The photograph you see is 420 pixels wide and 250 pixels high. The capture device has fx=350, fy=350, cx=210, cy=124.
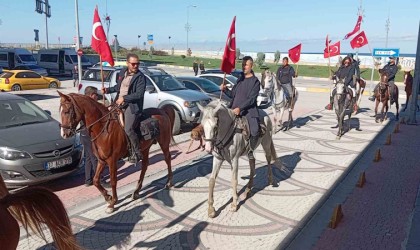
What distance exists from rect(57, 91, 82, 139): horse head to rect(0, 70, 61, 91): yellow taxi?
868 inches

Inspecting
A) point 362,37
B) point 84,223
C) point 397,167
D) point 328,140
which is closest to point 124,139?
point 84,223

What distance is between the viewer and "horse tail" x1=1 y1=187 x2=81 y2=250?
2840 mm

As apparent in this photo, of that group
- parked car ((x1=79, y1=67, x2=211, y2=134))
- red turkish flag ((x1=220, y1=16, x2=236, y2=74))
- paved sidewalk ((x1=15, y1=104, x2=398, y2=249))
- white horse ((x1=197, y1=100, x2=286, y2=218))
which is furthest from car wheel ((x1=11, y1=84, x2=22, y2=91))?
white horse ((x1=197, y1=100, x2=286, y2=218))

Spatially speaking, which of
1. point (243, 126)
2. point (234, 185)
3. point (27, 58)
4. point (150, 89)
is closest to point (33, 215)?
point (234, 185)

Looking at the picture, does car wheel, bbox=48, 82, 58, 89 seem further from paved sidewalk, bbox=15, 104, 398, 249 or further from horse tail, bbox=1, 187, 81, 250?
horse tail, bbox=1, 187, 81, 250

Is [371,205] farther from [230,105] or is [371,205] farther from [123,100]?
[123,100]

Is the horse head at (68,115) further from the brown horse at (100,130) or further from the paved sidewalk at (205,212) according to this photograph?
the paved sidewalk at (205,212)

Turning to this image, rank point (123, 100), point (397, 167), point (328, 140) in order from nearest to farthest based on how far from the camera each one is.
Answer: point (123, 100) → point (397, 167) → point (328, 140)

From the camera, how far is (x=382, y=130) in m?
14.2

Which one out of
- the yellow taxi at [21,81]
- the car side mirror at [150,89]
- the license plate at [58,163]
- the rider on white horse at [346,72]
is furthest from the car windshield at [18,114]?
the yellow taxi at [21,81]

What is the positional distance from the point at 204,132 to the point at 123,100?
172 centimetres

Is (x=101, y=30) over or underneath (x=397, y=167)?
over

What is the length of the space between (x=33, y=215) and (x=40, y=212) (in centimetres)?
6

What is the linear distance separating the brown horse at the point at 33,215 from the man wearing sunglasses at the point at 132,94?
3.54 m
